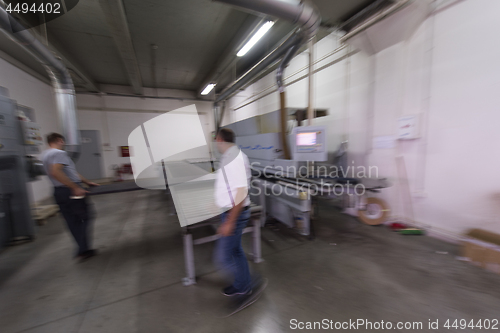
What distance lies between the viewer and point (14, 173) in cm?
251

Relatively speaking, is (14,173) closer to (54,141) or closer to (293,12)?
(54,141)

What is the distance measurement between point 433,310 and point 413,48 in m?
3.10

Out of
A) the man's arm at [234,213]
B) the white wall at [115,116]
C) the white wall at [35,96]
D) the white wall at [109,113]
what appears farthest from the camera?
the white wall at [115,116]

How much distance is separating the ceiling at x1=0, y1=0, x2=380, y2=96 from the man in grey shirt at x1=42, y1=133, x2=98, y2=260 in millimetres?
2106

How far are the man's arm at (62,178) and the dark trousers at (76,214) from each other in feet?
0.34

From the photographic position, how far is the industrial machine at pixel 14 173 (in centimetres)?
242

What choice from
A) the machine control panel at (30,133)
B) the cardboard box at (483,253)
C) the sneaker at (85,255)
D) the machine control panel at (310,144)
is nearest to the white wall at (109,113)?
Answer: the machine control panel at (30,133)

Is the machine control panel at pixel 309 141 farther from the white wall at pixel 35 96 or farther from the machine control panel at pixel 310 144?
the white wall at pixel 35 96

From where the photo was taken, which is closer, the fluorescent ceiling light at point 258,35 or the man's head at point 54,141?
the man's head at point 54,141

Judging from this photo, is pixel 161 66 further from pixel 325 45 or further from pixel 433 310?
pixel 433 310

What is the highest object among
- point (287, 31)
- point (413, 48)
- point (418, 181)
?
point (287, 31)

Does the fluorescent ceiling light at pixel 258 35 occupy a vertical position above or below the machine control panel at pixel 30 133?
above

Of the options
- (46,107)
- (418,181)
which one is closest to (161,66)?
(46,107)

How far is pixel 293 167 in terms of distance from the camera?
103 inches
